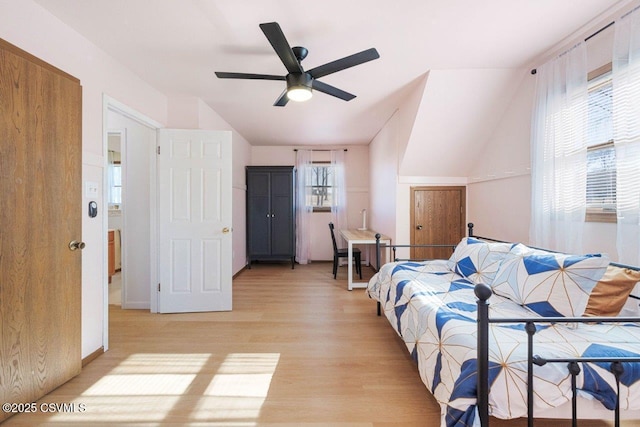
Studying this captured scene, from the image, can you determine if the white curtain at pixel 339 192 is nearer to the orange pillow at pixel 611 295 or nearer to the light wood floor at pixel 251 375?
the light wood floor at pixel 251 375

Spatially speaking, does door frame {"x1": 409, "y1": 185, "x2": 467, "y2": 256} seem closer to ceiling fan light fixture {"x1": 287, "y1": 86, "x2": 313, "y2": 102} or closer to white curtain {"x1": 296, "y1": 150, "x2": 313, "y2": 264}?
ceiling fan light fixture {"x1": 287, "y1": 86, "x2": 313, "y2": 102}

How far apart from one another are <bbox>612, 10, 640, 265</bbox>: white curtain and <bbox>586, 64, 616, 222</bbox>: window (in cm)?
17

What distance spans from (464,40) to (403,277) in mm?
1997

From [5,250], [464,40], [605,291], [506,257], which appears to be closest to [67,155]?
[5,250]

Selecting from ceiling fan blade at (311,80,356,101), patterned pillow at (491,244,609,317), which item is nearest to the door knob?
ceiling fan blade at (311,80,356,101)

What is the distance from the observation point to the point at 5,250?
1505mm

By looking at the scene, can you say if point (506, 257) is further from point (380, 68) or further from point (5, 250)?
point (5, 250)

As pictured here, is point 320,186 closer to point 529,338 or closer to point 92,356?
point 92,356

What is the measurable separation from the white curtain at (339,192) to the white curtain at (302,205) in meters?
0.51

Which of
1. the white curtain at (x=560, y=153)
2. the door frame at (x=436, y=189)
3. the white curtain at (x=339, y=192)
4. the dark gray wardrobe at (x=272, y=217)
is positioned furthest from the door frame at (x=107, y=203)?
the white curtain at (x=560, y=153)

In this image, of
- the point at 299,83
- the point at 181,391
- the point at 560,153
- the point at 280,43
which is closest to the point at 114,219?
the point at 181,391

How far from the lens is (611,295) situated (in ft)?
4.83

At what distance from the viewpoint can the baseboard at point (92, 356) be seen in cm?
206

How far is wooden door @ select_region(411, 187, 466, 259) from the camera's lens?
3.79 m
